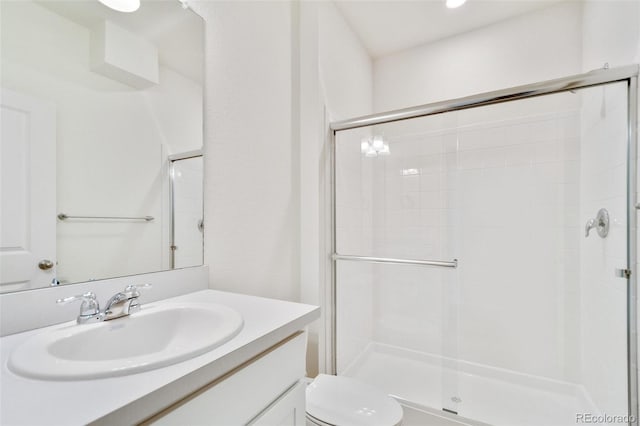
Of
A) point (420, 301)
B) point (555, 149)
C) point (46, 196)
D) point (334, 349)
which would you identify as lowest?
point (334, 349)

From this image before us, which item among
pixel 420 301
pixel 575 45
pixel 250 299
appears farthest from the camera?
pixel 420 301

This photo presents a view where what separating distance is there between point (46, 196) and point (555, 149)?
241 centimetres

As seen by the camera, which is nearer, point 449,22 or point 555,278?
point 555,278

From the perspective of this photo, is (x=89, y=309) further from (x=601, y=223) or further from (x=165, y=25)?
(x=601, y=223)

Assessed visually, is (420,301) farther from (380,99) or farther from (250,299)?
(380,99)

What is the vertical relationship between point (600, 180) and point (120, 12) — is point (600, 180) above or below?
below

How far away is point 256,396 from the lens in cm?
66

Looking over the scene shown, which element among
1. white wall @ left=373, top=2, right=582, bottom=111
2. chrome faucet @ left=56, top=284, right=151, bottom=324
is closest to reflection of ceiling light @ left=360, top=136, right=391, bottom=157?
white wall @ left=373, top=2, right=582, bottom=111

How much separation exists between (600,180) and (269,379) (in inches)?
70.5

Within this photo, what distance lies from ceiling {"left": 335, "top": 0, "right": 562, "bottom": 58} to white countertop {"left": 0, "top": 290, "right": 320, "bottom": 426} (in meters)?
2.15

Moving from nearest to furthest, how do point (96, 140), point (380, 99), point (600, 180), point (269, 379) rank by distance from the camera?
point (269, 379) < point (96, 140) < point (600, 180) < point (380, 99)

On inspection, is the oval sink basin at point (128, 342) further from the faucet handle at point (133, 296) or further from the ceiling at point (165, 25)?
the ceiling at point (165, 25)

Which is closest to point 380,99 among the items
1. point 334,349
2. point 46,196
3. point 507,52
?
point 507,52

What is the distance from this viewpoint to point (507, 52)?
82.5 inches
